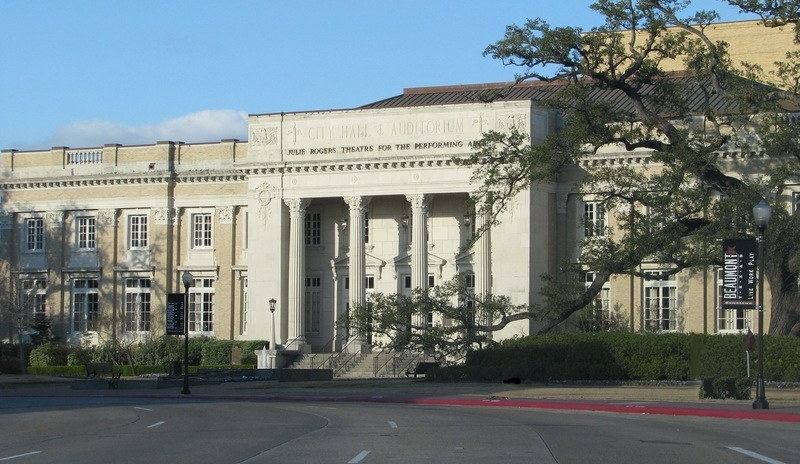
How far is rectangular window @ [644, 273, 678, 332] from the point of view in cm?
6031

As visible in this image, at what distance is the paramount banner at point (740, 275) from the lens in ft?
112

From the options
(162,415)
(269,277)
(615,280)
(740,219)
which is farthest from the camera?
(269,277)

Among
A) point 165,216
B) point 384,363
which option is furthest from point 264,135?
point 384,363

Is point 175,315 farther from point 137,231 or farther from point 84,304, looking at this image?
point 84,304

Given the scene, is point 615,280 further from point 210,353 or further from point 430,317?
point 210,353

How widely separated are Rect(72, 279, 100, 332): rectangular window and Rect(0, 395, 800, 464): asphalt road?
38723mm

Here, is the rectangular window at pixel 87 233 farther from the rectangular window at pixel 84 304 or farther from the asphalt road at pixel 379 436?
the asphalt road at pixel 379 436

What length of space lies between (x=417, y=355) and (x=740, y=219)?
16790 millimetres

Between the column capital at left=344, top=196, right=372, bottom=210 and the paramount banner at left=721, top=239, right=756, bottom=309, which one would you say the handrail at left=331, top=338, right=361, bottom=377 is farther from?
the paramount banner at left=721, top=239, right=756, bottom=309

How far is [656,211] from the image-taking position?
151 feet

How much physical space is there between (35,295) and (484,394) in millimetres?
39600

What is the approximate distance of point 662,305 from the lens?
199ft

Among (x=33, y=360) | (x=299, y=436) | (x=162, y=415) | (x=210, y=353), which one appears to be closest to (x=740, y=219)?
(x=162, y=415)

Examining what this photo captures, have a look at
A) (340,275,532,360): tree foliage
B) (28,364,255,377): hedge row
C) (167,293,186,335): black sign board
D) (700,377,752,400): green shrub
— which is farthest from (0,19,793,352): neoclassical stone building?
(700,377,752,400): green shrub
